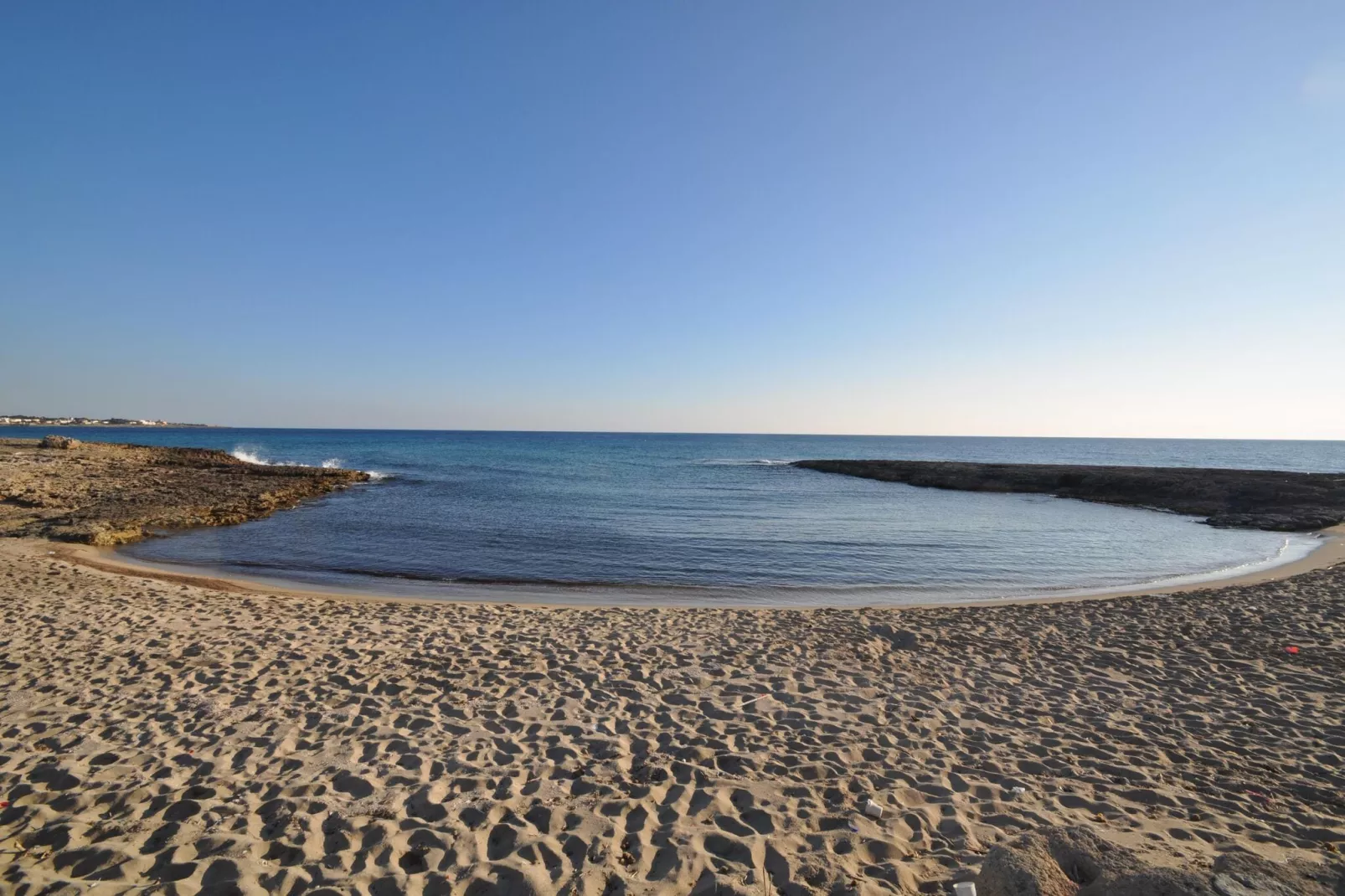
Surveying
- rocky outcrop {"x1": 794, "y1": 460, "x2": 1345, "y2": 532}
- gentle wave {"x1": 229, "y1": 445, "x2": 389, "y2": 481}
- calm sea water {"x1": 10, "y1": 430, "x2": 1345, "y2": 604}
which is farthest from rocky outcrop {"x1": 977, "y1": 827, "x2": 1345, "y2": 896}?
gentle wave {"x1": 229, "y1": 445, "x2": 389, "y2": 481}

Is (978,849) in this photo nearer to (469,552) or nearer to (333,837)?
(333,837)

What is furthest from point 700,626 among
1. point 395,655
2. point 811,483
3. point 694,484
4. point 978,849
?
point 811,483

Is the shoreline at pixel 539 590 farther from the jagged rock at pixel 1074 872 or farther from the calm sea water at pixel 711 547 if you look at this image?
the jagged rock at pixel 1074 872

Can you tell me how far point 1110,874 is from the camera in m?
3.64

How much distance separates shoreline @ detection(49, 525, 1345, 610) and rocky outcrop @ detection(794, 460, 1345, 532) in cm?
1556

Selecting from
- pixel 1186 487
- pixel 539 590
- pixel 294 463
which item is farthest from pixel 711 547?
pixel 294 463

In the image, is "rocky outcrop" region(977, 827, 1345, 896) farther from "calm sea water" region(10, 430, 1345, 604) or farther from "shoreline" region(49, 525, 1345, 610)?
"calm sea water" region(10, 430, 1345, 604)

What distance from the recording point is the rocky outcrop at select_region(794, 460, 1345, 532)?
28.2 m

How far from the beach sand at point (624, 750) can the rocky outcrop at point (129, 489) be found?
11.1 m

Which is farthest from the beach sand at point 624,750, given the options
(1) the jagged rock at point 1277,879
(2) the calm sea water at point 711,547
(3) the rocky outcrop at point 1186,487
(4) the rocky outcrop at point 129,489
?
(3) the rocky outcrop at point 1186,487

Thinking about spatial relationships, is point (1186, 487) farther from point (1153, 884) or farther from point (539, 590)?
point (1153, 884)

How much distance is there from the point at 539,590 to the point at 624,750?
876 centimetres

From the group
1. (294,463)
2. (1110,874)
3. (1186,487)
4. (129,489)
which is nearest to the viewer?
(1110,874)

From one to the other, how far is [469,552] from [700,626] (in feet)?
33.4
